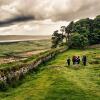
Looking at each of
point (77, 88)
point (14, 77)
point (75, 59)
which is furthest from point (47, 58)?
point (77, 88)

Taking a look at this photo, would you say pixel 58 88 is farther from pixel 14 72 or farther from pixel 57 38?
pixel 57 38

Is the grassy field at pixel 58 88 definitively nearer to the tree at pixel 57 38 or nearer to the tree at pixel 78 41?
the tree at pixel 78 41

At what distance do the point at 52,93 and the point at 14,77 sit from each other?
1156 cm

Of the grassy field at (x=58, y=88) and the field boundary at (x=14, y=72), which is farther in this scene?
the field boundary at (x=14, y=72)

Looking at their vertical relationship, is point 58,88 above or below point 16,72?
below

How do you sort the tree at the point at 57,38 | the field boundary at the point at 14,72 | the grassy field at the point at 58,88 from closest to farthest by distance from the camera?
the grassy field at the point at 58,88 < the field boundary at the point at 14,72 < the tree at the point at 57,38

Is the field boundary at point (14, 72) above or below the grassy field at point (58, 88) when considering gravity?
above

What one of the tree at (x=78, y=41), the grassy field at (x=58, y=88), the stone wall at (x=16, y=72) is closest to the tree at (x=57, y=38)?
the tree at (x=78, y=41)

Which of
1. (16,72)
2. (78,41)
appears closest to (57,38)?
(78,41)

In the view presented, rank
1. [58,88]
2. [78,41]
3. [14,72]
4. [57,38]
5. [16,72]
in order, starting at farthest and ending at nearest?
[57,38] < [78,41] < [16,72] < [14,72] < [58,88]

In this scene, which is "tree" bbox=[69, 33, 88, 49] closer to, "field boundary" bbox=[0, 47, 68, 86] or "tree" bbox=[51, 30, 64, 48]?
"tree" bbox=[51, 30, 64, 48]

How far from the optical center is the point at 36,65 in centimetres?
7188

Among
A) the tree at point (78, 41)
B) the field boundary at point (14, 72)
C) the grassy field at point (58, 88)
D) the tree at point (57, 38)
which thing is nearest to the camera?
the grassy field at point (58, 88)

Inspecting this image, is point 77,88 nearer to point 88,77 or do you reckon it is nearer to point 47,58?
point 88,77
